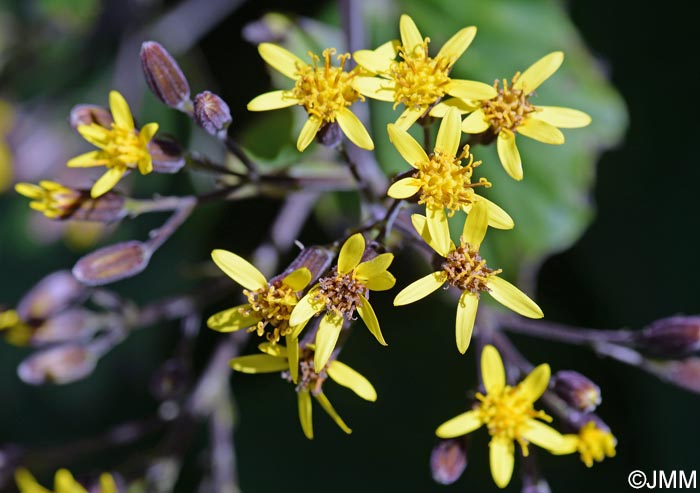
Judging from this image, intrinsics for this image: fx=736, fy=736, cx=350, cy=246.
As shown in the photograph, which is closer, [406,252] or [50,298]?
[50,298]

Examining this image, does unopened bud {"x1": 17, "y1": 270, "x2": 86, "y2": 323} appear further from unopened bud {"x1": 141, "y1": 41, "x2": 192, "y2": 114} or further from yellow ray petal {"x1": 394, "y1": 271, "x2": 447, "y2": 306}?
yellow ray petal {"x1": 394, "y1": 271, "x2": 447, "y2": 306}

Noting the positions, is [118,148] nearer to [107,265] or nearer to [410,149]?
[107,265]

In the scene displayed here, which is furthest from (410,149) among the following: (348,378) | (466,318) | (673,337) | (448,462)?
(673,337)

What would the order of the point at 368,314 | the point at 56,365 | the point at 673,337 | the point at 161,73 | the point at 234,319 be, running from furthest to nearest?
the point at 56,365
the point at 673,337
the point at 161,73
the point at 234,319
the point at 368,314

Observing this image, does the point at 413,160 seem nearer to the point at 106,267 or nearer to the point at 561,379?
the point at 561,379

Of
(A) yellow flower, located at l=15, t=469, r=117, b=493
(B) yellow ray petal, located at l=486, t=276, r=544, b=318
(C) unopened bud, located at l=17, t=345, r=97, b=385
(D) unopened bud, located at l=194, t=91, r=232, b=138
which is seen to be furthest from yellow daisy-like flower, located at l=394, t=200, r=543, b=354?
(C) unopened bud, located at l=17, t=345, r=97, b=385

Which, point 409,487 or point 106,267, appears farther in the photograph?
point 409,487

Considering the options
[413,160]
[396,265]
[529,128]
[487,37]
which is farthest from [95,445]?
[487,37]
